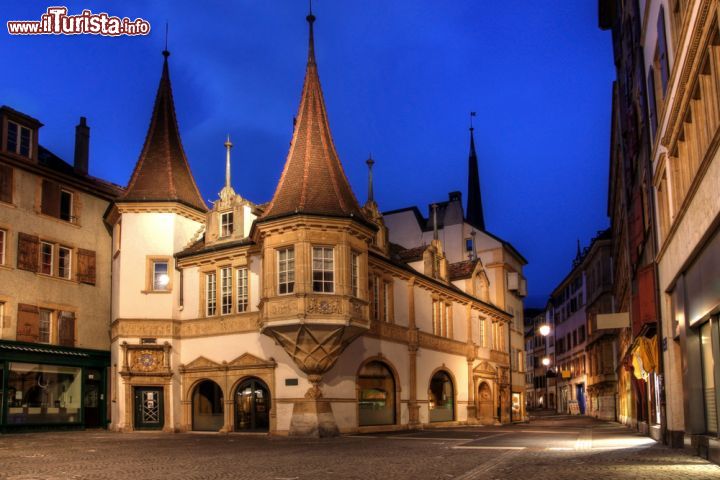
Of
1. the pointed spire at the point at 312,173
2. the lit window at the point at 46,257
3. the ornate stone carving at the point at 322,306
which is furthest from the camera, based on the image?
the lit window at the point at 46,257

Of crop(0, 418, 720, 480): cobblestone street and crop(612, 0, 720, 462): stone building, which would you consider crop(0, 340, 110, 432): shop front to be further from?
crop(612, 0, 720, 462): stone building

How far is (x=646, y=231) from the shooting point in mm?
26422

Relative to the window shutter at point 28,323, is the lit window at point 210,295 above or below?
above

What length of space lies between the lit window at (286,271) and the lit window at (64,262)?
12.1 metres

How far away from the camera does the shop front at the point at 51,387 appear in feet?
109

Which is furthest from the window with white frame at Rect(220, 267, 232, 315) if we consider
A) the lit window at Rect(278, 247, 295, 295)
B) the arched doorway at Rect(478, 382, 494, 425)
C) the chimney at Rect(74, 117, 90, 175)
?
the arched doorway at Rect(478, 382, 494, 425)

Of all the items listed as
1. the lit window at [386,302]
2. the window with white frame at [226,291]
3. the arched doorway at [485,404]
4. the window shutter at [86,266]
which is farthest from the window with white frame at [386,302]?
the window shutter at [86,266]

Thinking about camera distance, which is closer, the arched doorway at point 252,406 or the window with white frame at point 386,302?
the arched doorway at point 252,406

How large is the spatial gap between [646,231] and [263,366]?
1541cm

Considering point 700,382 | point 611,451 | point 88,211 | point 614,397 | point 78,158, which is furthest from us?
point 614,397

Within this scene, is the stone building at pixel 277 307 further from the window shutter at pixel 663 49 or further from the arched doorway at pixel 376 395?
the window shutter at pixel 663 49

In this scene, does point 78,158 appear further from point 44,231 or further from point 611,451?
point 611,451

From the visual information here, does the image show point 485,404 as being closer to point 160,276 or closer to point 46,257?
point 160,276

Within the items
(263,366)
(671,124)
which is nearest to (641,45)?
(671,124)
